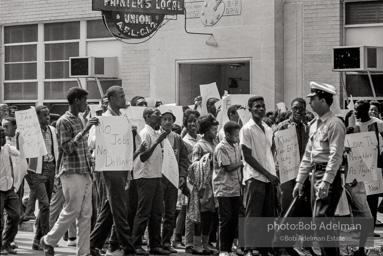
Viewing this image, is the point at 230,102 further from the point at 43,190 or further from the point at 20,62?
the point at 20,62

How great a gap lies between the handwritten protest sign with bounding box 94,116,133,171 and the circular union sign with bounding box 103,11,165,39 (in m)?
7.38

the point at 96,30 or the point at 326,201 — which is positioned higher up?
the point at 96,30

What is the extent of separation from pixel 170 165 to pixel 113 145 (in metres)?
1.08

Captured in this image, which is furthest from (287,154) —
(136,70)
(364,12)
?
(136,70)

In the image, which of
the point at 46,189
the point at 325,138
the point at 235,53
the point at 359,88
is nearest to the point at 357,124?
the point at 325,138

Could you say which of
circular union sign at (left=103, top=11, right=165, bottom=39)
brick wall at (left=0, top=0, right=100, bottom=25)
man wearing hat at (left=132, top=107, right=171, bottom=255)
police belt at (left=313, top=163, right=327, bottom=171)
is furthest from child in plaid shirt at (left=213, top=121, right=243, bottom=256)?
brick wall at (left=0, top=0, right=100, bottom=25)

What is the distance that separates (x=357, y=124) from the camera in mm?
13250

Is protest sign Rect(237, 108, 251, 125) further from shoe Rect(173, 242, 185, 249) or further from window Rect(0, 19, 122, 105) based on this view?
window Rect(0, 19, 122, 105)

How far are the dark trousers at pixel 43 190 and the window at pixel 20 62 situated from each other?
1151 centimetres

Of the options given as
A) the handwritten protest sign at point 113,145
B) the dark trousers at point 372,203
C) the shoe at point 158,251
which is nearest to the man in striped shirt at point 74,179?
the handwritten protest sign at point 113,145

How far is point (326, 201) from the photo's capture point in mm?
10156

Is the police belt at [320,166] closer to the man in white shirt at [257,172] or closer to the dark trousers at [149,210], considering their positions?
the man in white shirt at [257,172]

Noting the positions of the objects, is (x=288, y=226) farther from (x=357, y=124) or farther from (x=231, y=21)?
(x=231, y=21)

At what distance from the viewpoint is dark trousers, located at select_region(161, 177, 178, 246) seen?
13.1 meters
